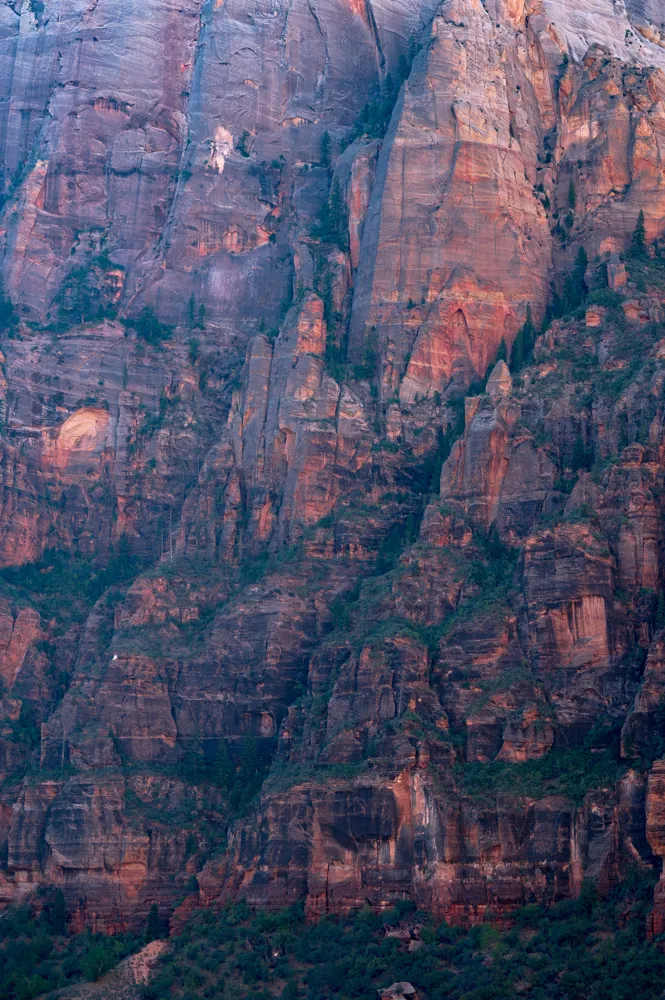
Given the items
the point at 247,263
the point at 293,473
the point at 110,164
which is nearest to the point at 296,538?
the point at 293,473

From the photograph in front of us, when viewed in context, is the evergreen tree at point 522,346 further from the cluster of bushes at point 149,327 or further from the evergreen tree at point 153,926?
the evergreen tree at point 153,926

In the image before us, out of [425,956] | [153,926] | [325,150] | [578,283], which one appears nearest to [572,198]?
[578,283]

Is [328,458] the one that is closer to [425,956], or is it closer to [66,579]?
[66,579]

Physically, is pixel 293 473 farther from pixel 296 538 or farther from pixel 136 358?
pixel 136 358

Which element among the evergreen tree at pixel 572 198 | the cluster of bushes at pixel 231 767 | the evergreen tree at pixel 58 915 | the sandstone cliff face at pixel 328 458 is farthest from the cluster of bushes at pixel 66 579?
the evergreen tree at pixel 572 198

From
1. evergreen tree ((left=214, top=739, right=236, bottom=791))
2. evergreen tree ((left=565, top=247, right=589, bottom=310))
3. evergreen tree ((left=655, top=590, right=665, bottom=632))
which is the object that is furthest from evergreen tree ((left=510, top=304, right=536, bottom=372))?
evergreen tree ((left=214, top=739, right=236, bottom=791))

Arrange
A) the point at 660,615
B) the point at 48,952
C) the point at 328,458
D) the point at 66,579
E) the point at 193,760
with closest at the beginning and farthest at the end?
the point at 660,615, the point at 48,952, the point at 193,760, the point at 328,458, the point at 66,579

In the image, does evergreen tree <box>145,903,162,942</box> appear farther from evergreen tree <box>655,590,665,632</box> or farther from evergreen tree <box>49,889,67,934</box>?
evergreen tree <box>655,590,665,632</box>
